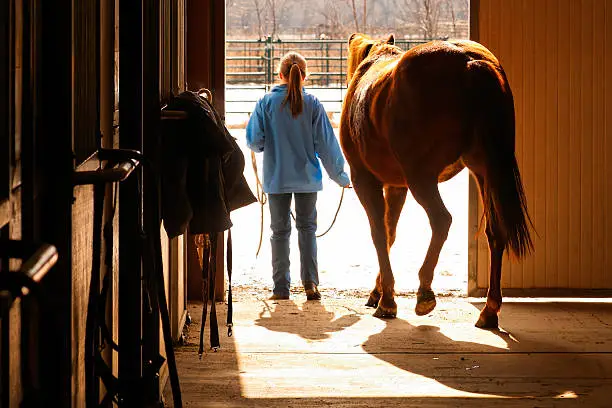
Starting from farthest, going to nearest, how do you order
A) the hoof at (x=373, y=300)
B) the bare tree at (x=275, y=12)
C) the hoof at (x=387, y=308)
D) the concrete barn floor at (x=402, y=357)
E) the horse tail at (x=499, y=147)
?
the bare tree at (x=275, y=12)
the hoof at (x=373, y=300)
the hoof at (x=387, y=308)
the horse tail at (x=499, y=147)
the concrete barn floor at (x=402, y=357)

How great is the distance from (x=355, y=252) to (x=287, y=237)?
1.81 metres

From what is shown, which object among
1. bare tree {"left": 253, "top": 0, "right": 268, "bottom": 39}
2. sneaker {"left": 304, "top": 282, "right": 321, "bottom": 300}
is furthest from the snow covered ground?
bare tree {"left": 253, "top": 0, "right": 268, "bottom": 39}

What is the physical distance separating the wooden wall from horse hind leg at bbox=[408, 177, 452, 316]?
122 centimetres

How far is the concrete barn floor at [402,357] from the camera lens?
403 centimetres

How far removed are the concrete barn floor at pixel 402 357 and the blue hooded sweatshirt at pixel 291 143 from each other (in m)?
0.74

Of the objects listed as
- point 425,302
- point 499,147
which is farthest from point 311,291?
point 499,147

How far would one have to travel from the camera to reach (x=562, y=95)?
249 inches

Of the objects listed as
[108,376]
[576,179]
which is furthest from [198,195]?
[576,179]

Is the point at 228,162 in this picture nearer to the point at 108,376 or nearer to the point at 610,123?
the point at 108,376

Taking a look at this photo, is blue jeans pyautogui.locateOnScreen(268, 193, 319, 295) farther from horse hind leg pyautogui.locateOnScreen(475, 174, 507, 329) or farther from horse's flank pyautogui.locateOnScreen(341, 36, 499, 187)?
horse hind leg pyautogui.locateOnScreen(475, 174, 507, 329)

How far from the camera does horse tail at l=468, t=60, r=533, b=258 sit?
510 centimetres

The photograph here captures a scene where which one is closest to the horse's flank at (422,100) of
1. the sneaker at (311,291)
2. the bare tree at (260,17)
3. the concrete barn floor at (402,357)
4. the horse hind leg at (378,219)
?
the horse hind leg at (378,219)

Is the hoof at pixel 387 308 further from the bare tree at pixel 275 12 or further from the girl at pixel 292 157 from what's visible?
the bare tree at pixel 275 12

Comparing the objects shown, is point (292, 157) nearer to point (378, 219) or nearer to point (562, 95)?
point (378, 219)
